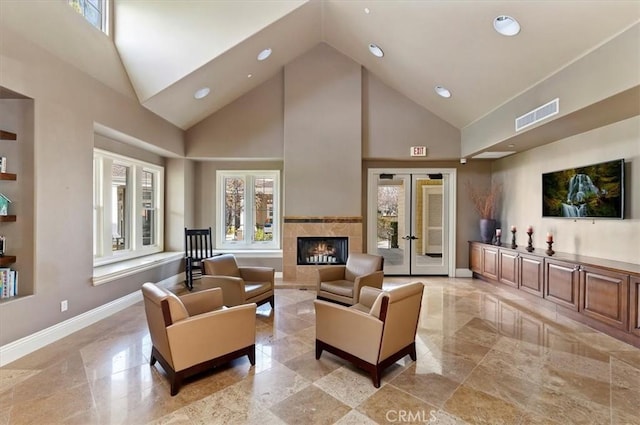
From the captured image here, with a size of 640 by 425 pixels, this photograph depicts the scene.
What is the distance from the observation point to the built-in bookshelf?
2941mm

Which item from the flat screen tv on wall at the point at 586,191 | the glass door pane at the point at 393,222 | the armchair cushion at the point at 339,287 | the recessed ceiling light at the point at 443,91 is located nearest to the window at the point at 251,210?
the glass door pane at the point at 393,222

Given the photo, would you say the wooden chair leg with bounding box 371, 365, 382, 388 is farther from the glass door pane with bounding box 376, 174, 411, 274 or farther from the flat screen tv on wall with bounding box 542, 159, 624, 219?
the glass door pane with bounding box 376, 174, 411, 274

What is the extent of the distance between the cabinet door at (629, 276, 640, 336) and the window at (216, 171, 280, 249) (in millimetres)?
5544

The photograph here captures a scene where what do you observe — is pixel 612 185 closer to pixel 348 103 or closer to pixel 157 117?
pixel 348 103

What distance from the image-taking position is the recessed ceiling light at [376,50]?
502cm

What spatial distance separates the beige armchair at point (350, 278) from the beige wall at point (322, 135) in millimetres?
1668

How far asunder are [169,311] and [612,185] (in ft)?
16.7

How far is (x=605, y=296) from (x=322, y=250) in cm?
419

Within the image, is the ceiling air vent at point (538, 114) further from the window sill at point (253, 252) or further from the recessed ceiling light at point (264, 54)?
the window sill at point (253, 252)

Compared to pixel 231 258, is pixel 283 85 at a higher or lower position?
higher

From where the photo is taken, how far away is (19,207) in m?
3.07

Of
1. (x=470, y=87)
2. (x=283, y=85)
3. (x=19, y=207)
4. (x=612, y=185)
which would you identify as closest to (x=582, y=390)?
(x=612, y=185)

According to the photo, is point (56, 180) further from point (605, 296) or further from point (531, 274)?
→ point (531, 274)

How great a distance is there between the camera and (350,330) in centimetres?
266
